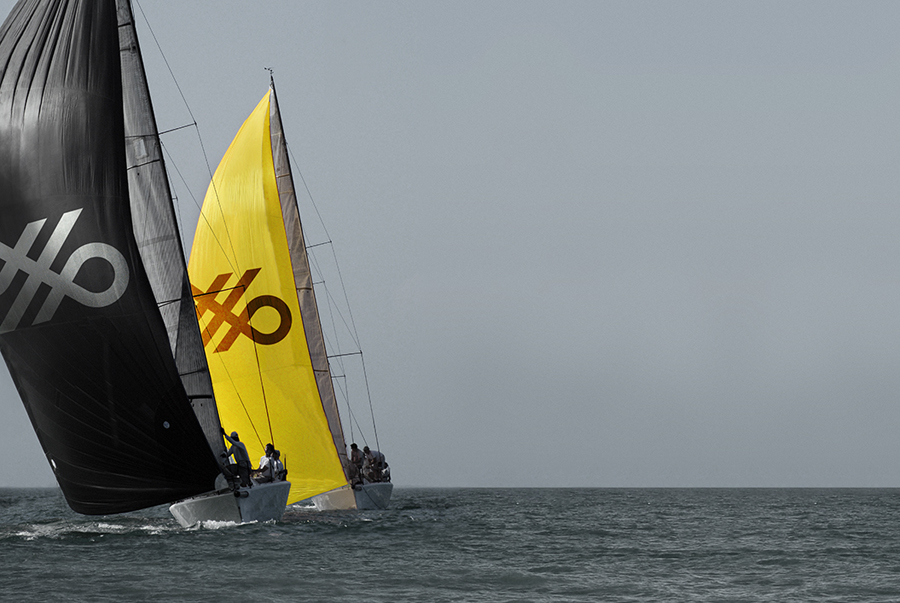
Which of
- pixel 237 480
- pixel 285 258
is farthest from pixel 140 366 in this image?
pixel 285 258

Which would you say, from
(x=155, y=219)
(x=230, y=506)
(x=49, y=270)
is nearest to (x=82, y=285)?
(x=49, y=270)

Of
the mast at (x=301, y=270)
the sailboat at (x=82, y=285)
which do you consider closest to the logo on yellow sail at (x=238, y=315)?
the mast at (x=301, y=270)

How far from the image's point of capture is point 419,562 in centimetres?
1798

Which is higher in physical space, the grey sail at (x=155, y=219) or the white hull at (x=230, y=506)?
the grey sail at (x=155, y=219)

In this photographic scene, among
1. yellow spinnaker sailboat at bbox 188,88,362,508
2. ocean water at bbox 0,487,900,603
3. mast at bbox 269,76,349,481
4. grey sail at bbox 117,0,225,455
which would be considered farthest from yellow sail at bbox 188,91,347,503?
grey sail at bbox 117,0,225,455

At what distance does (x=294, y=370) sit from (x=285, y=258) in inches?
109

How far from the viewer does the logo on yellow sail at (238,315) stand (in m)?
26.3

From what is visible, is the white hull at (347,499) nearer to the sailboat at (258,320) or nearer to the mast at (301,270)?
the sailboat at (258,320)

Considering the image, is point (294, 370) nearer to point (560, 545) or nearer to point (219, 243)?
point (219, 243)

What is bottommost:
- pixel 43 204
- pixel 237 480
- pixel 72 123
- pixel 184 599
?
pixel 184 599

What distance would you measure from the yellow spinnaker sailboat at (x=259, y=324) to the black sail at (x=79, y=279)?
6460mm

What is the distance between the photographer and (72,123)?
1839 centimetres

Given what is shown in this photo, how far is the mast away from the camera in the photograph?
1124 inches

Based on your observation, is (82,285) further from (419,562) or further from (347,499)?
(347,499)
